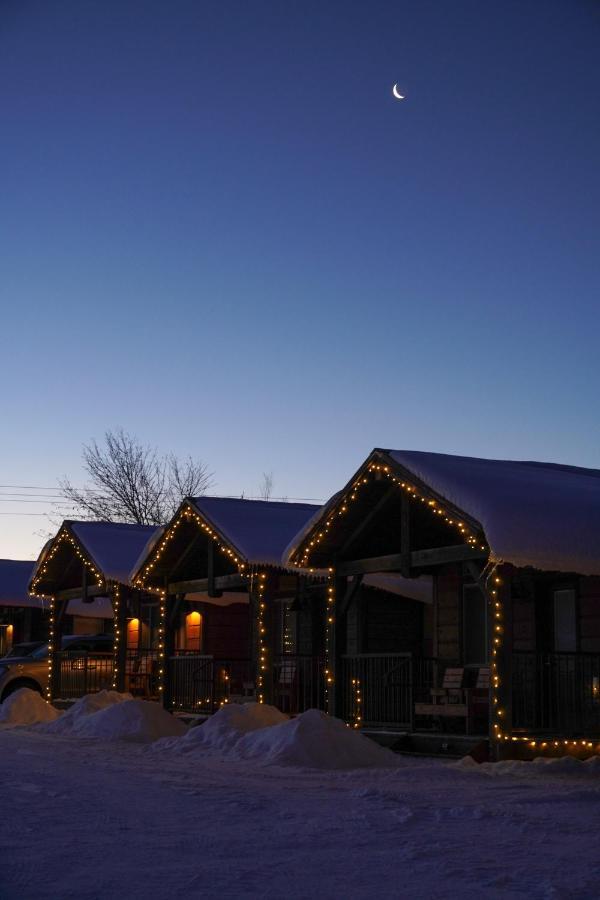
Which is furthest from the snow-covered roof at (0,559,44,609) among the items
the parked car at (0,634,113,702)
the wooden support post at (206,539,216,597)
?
the wooden support post at (206,539,216,597)

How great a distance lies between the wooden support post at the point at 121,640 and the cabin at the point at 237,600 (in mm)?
1507

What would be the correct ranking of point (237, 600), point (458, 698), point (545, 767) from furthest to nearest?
point (237, 600), point (458, 698), point (545, 767)

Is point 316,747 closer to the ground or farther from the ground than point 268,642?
closer to the ground

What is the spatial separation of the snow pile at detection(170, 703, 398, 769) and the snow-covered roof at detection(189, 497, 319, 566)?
379 cm

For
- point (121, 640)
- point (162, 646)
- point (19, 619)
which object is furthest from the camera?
point (19, 619)

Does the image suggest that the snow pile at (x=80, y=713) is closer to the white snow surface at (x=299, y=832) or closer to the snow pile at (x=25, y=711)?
the snow pile at (x=25, y=711)

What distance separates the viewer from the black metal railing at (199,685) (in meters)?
23.3

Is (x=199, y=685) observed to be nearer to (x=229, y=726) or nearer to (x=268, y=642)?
(x=268, y=642)

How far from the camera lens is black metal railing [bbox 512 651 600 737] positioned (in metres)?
16.6

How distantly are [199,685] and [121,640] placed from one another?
2.42m

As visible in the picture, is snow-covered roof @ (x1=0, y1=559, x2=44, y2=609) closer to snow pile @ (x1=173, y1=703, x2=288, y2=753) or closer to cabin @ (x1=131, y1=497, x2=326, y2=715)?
cabin @ (x1=131, y1=497, x2=326, y2=715)

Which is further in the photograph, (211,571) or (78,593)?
(78,593)

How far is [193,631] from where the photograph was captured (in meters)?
31.2

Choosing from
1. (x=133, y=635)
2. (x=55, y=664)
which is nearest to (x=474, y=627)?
(x=55, y=664)
